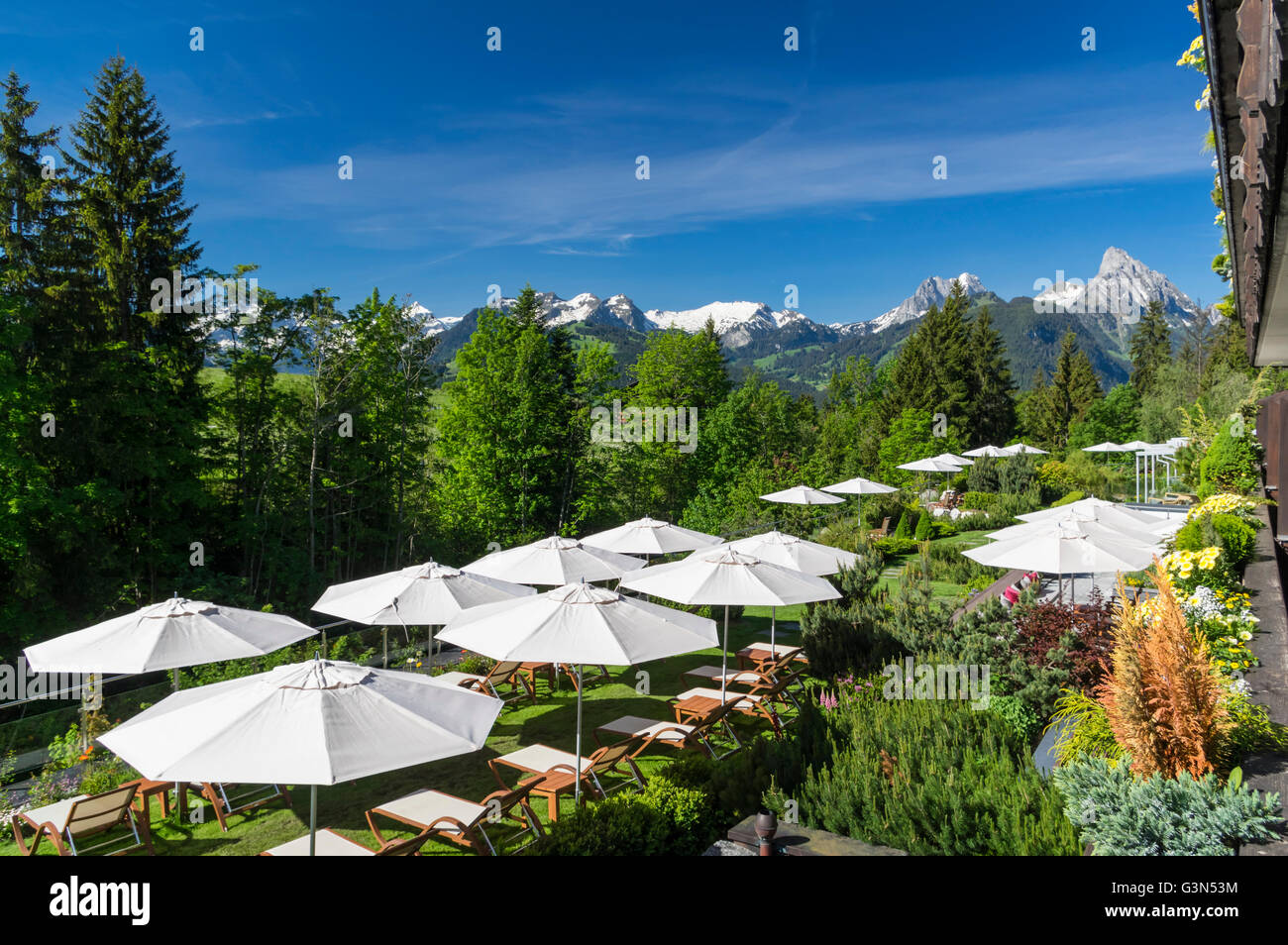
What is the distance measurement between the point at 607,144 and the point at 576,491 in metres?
22.0

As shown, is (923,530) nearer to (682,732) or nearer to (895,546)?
(895,546)

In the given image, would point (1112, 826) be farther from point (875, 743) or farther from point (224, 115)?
point (224, 115)

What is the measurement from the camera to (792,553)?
36.9 ft

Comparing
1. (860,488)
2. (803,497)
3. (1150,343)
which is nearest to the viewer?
(803,497)

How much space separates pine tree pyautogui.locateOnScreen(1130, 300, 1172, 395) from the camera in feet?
212

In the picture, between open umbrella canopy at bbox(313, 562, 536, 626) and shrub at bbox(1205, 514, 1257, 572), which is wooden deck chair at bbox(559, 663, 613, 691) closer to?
open umbrella canopy at bbox(313, 562, 536, 626)

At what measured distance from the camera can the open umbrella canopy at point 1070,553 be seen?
357 inches

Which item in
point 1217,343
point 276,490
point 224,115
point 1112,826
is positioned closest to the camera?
point 1112,826

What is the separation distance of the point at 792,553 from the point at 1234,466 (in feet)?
42.0

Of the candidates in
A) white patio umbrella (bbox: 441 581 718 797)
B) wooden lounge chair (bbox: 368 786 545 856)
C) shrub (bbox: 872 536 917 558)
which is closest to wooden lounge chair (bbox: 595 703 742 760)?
white patio umbrella (bbox: 441 581 718 797)

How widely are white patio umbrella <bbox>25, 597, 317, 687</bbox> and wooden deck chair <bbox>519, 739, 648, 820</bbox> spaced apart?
10.1ft

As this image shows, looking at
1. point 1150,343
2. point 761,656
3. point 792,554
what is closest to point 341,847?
point 761,656

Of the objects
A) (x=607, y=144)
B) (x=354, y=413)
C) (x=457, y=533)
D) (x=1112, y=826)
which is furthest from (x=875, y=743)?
(x=607, y=144)

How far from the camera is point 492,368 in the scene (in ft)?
121
